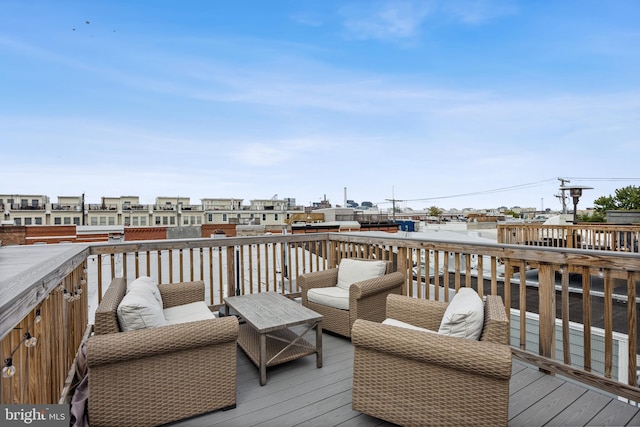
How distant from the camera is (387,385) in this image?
194 centimetres

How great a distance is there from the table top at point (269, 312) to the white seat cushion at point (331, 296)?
41 centimetres

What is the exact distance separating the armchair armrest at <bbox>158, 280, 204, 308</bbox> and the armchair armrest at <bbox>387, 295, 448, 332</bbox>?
1.90 m

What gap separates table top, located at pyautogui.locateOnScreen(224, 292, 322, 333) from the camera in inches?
101

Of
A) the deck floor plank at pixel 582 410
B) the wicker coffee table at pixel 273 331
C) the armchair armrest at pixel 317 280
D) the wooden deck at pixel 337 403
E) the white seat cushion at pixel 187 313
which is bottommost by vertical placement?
the wooden deck at pixel 337 403

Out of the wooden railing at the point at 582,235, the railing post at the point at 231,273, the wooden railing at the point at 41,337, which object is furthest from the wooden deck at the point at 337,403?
the wooden railing at the point at 582,235

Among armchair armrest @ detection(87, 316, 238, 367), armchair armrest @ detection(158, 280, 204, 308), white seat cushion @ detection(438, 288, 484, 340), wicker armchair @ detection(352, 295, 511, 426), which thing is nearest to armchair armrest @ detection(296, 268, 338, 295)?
armchair armrest @ detection(158, 280, 204, 308)

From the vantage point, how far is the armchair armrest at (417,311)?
236cm

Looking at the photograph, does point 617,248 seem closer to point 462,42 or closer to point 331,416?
point 462,42

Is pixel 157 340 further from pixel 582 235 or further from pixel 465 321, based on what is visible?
pixel 582 235

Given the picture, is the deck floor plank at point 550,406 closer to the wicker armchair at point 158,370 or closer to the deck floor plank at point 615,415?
the deck floor plank at point 615,415

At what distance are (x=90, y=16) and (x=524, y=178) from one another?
42739 mm

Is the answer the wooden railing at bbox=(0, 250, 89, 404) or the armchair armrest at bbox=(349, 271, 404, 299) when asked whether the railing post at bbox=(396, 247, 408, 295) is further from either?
the wooden railing at bbox=(0, 250, 89, 404)

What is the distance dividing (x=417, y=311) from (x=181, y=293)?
2209mm

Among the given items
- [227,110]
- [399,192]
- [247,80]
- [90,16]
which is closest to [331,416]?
[90,16]
